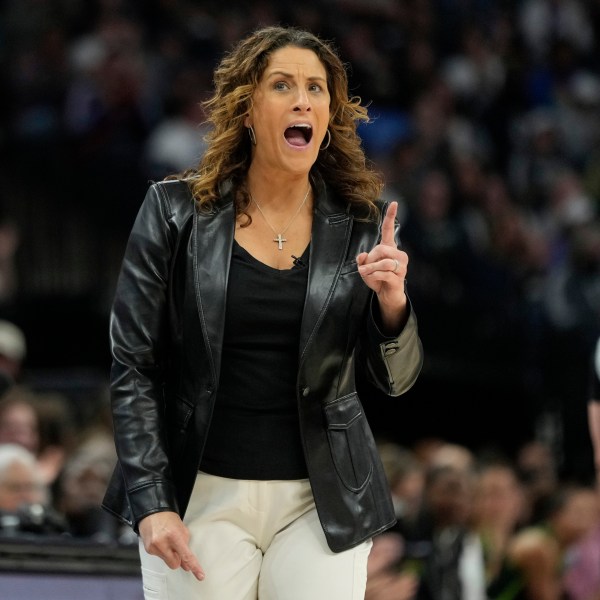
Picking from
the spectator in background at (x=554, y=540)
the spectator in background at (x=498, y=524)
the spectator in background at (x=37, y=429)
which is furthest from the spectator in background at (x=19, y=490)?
the spectator in background at (x=554, y=540)

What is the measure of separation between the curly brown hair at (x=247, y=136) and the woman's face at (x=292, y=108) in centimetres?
3

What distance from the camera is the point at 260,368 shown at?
321 centimetres

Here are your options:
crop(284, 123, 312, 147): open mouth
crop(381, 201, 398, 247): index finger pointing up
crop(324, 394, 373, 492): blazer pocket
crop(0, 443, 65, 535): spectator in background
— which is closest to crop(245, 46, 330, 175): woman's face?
crop(284, 123, 312, 147): open mouth

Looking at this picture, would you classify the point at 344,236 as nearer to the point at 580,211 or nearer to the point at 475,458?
the point at 475,458

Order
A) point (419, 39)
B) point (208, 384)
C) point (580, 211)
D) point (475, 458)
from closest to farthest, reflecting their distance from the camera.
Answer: point (208, 384)
point (475, 458)
point (580, 211)
point (419, 39)

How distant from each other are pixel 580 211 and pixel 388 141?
4.90 ft

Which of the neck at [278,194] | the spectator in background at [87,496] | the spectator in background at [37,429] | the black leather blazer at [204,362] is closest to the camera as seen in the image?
the black leather blazer at [204,362]

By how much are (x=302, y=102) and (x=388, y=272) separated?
0.45 m

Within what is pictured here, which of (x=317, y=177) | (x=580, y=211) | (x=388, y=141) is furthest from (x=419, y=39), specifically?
(x=317, y=177)

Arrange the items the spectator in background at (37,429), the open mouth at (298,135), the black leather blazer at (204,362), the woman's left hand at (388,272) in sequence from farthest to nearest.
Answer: the spectator in background at (37,429)
the open mouth at (298,135)
the black leather blazer at (204,362)
the woman's left hand at (388,272)

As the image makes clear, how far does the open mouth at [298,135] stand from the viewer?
328cm

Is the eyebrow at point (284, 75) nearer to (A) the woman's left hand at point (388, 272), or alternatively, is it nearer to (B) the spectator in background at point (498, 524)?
(A) the woman's left hand at point (388, 272)

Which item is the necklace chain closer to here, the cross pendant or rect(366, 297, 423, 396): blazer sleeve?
the cross pendant

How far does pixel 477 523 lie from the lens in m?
6.36
